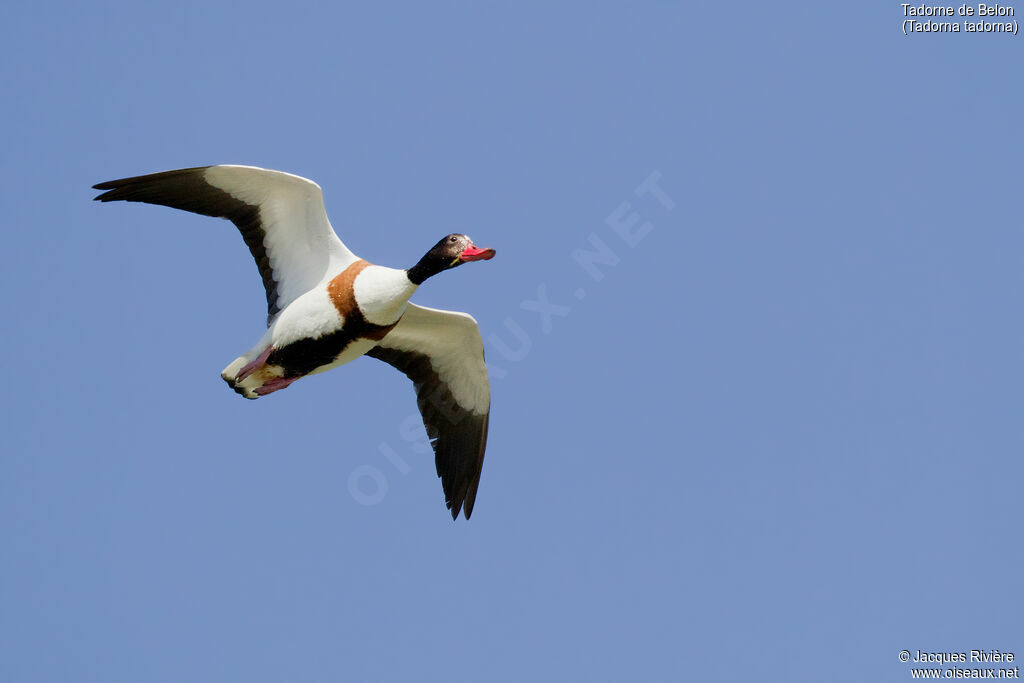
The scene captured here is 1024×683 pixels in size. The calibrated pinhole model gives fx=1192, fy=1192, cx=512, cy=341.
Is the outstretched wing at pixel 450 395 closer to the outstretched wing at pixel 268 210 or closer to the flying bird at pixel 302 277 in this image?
the flying bird at pixel 302 277

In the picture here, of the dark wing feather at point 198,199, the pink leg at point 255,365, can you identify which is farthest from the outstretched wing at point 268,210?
the pink leg at point 255,365

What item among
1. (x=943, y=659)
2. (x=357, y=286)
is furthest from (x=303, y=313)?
(x=943, y=659)

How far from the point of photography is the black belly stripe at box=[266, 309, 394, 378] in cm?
1048

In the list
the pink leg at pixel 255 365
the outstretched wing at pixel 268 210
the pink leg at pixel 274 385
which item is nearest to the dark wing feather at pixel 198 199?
the outstretched wing at pixel 268 210

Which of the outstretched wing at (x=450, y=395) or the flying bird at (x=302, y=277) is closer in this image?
the flying bird at (x=302, y=277)

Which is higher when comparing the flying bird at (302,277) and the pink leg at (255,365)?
the flying bird at (302,277)

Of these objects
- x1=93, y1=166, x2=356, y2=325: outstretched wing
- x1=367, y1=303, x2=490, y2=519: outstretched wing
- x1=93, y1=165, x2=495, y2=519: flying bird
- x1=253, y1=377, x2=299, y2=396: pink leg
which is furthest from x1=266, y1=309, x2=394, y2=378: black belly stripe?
x1=367, y1=303, x2=490, y2=519: outstretched wing

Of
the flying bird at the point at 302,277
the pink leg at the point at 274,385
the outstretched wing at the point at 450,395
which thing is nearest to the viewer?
the flying bird at the point at 302,277

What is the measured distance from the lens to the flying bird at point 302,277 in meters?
10.4

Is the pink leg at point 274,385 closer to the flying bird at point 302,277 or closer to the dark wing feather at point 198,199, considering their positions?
the flying bird at point 302,277

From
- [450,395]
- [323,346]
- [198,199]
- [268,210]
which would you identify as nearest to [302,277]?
[268,210]

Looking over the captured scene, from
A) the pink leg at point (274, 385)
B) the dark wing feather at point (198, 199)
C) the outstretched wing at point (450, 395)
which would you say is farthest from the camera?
the outstretched wing at point (450, 395)

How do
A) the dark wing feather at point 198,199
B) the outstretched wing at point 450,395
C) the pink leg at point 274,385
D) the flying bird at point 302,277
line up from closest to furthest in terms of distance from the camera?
the flying bird at point 302,277 < the dark wing feather at point 198,199 < the pink leg at point 274,385 < the outstretched wing at point 450,395

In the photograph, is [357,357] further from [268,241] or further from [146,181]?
[146,181]
